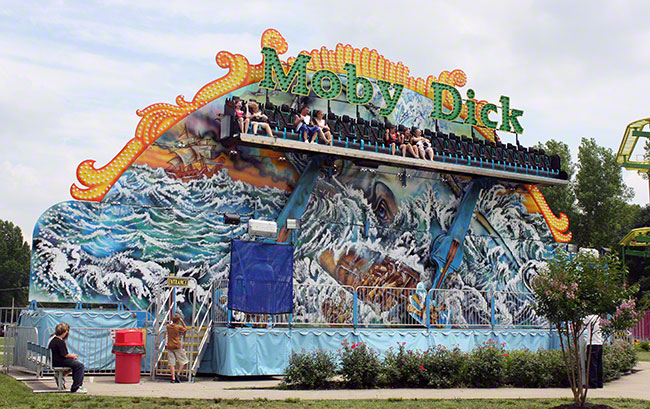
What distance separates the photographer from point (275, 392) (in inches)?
566

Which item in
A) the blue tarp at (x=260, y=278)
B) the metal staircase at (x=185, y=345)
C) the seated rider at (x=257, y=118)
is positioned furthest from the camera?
the seated rider at (x=257, y=118)

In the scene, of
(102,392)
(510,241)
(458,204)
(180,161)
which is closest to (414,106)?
(458,204)

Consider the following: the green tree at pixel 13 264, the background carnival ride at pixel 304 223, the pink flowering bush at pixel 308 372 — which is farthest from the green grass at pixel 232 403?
the green tree at pixel 13 264

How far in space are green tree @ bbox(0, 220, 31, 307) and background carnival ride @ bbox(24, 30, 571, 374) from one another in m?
62.7

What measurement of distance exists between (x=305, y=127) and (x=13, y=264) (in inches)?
2693

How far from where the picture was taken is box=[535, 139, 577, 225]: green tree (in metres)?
50.8

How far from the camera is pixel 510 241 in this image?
26828 mm

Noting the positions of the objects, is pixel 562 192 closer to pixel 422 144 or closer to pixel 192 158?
pixel 422 144

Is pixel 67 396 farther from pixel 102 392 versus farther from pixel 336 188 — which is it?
pixel 336 188

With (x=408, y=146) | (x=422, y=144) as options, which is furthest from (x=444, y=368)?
(x=422, y=144)

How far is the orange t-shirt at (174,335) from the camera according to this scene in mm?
16062

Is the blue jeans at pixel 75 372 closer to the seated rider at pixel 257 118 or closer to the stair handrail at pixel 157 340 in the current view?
the stair handrail at pixel 157 340

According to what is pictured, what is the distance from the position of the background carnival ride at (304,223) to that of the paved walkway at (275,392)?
2768 millimetres

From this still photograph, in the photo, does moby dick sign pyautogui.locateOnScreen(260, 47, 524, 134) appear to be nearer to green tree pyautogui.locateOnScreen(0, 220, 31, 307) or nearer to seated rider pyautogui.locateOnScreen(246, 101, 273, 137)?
seated rider pyautogui.locateOnScreen(246, 101, 273, 137)
